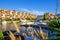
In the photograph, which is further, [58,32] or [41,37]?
[58,32]

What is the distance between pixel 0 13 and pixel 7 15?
0.93m

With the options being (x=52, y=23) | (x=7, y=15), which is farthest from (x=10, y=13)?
(x=52, y=23)

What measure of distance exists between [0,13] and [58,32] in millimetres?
22495

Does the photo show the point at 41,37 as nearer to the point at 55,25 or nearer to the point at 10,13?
the point at 55,25

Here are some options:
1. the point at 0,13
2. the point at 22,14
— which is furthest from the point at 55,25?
the point at 22,14

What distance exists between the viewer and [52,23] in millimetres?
3699

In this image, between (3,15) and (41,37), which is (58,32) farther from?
(3,15)

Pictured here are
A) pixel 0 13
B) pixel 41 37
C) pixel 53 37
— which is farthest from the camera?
pixel 0 13

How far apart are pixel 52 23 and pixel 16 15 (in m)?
23.7

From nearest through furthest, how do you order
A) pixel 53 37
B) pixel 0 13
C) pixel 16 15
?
pixel 53 37
pixel 0 13
pixel 16 15

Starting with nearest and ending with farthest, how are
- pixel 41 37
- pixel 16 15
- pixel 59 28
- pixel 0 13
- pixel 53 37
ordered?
1. pixel 41 37
2. pixel 53 37
3. pixel 59 28
4. pixel 0 13
5. pixel 16 15

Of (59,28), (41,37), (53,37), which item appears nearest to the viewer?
(41,37)

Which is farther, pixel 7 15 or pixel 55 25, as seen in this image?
pixel 7 15

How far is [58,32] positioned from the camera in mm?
3451
